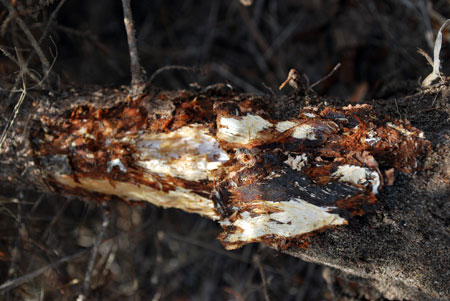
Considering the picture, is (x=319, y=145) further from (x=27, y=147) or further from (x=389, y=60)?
(x=389, y=60)

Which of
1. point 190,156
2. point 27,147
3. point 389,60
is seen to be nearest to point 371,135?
point 190,156

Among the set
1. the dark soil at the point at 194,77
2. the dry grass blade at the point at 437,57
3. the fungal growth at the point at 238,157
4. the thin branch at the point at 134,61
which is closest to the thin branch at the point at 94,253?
the dark soil at the point at 194,77

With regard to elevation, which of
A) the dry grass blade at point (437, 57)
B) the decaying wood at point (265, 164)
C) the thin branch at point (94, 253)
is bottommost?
the thin branch at point (94, 253)

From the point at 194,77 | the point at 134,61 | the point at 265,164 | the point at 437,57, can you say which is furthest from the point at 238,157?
the point at 194,77

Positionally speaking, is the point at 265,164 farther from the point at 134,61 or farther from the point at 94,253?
the point at 94,253

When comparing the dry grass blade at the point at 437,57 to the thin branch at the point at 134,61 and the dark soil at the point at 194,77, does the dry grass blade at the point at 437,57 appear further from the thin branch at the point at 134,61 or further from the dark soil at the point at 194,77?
the thin branch at the point at 134,61

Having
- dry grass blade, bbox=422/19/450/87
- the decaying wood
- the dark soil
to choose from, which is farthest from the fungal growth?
the dark soil
